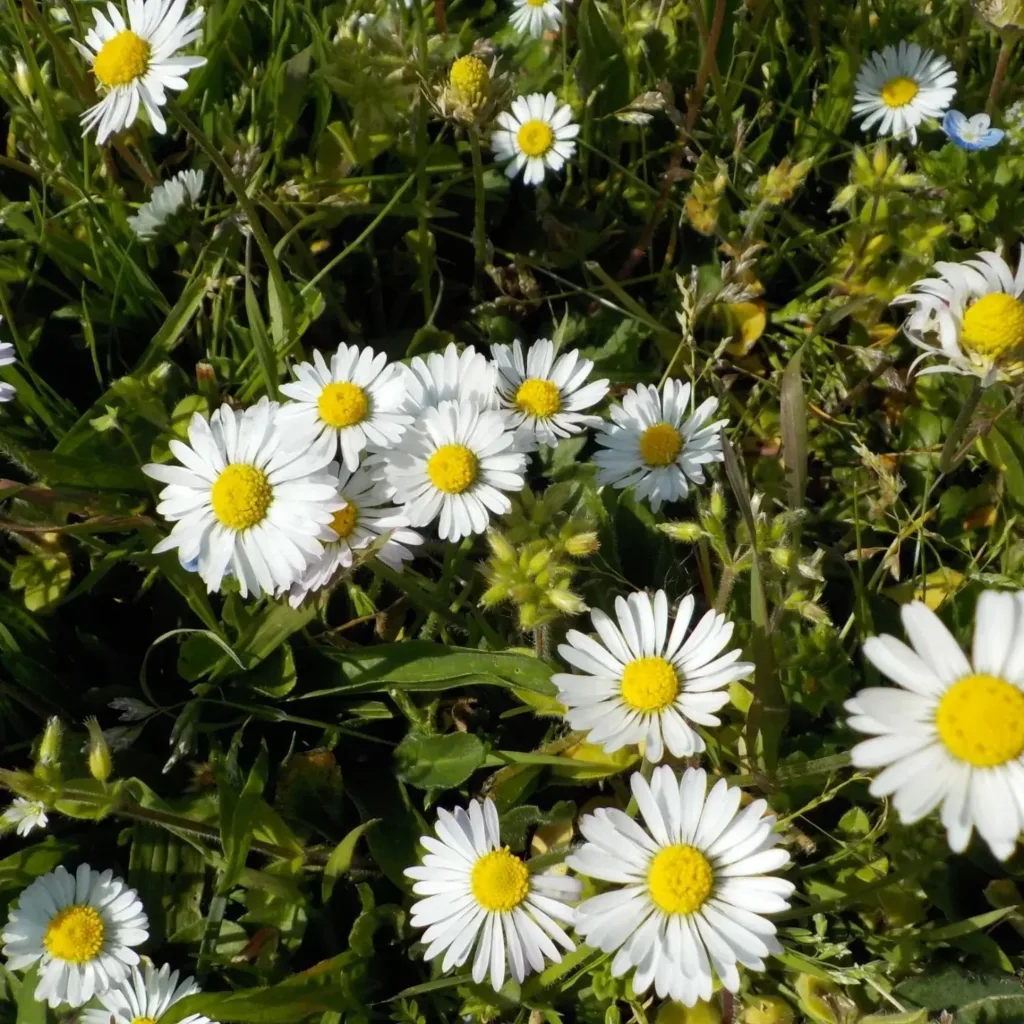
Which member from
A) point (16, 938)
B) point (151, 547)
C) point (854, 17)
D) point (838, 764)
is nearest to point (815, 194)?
point (854, 17)

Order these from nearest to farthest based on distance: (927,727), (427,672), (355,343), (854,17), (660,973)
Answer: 1. (927,727)
2. (660,973)
3. (427,672)
4. (355,343)
5. (854,17)

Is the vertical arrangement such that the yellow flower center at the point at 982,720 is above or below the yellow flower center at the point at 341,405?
below

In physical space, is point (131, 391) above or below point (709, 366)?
below

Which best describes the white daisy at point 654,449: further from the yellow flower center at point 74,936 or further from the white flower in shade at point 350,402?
the yellow flower center at point 74,936

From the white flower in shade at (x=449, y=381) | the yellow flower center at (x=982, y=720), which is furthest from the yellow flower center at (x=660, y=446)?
the yellow flower center at (x=982, y=720)

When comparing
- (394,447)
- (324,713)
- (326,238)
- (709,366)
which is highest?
(326,238)

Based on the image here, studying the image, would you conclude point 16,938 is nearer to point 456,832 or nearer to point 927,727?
point 456,832
